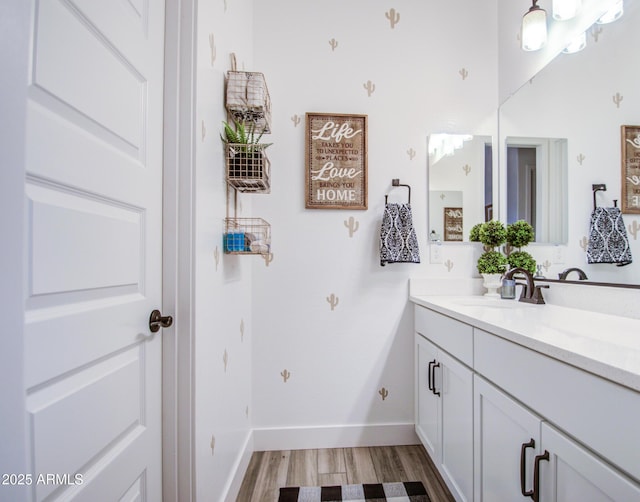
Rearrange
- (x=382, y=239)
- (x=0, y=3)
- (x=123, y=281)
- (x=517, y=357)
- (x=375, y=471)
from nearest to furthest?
(x=0, y=3)
(x=123, y=281)
(x=517, y=357)
(x=375, y=471)
(x=382, y=239)

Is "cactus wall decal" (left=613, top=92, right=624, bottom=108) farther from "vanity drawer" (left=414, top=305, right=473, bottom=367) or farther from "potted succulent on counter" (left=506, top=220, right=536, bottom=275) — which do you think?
"vanity drawer" (left=414, top=305, right=473, bottom=367)

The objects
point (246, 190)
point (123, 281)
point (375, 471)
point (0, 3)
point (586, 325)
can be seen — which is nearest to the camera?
point (0, 3)

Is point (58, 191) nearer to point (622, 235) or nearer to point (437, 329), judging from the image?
point (437, 329)

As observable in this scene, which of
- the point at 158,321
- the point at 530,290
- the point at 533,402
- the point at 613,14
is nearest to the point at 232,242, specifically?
the point at 158,321

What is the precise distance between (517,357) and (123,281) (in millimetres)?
1119

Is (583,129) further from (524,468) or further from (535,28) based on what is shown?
(524,468)

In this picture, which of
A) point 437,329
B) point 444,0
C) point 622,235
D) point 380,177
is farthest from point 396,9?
point 437,329

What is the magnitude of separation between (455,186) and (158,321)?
1729 mm

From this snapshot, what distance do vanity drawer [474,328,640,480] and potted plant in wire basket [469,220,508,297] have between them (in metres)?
0.87

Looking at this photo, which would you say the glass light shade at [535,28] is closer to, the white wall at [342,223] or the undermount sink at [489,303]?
the white wall at [342,223]

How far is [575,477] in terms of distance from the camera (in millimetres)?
696

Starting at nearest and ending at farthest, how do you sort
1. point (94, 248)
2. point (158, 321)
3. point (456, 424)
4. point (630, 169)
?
point (94, 248)
point (158, 321)
point (630, 169)
point (456, 424)

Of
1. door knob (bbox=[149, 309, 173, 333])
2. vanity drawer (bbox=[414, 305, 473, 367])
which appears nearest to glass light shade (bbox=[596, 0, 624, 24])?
vanity drawer (bbox=[414, 305, 473, 367])

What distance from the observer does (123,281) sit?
76cm
